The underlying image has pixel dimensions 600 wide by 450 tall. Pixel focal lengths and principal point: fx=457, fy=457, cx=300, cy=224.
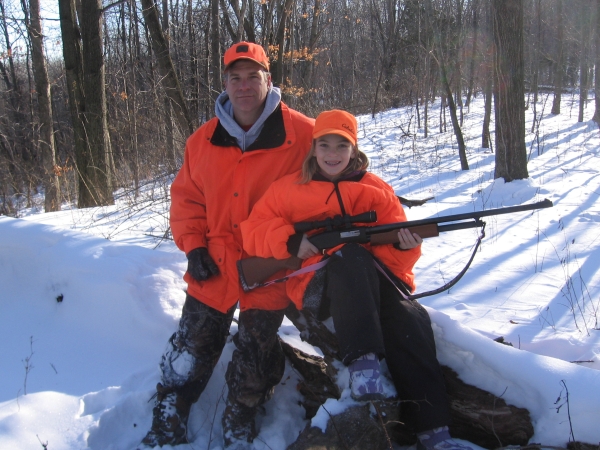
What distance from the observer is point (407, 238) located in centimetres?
230

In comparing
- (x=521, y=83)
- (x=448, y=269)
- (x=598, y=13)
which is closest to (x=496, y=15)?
(x=521, y=83)


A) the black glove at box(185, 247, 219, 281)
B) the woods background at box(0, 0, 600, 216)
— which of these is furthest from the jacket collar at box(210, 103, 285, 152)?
the woods background at box(0, 0, 600, 216)

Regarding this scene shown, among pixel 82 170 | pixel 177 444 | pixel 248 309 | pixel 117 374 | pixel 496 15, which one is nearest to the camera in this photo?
pixel 177 444

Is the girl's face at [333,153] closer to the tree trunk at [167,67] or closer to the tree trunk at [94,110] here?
the tree trunk at [167,67]

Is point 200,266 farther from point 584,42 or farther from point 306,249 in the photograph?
point 584,42

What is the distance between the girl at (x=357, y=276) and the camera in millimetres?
2012

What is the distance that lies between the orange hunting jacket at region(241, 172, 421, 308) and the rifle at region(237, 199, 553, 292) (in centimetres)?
6

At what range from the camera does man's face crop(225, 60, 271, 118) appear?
266 cm

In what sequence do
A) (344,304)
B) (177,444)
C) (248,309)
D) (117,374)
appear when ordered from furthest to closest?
(117,374) → (248,309) → (177,444) → (344,304)

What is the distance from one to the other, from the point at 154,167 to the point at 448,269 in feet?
18.6

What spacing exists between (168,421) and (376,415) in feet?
3.72

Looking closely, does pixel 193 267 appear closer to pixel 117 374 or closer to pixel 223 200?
pixel 223 200

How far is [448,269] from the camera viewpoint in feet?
13.8

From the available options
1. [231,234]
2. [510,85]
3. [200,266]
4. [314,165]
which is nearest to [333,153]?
[314,165]
